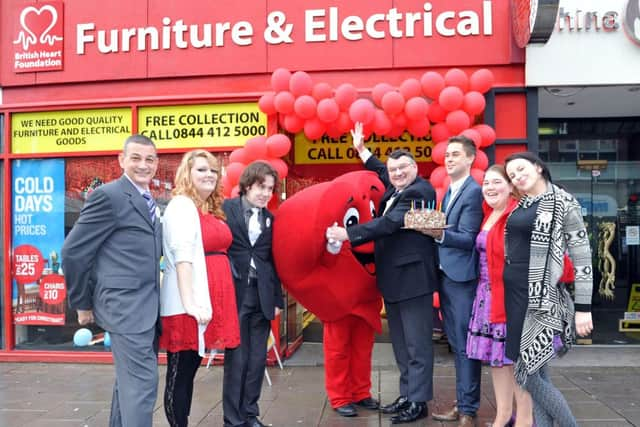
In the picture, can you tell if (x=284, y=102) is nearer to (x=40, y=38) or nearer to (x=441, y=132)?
(x=441, y=132)

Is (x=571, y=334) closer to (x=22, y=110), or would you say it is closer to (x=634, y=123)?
(x=634, y=123)

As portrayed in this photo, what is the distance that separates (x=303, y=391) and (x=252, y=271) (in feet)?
5.96

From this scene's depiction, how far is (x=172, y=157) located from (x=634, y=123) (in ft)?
20.1

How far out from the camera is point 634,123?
7930 millimetres

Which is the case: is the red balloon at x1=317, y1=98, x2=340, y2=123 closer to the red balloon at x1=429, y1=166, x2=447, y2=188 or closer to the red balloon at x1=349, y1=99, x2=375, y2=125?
the red balloon at x1=349, y1=99, x2=375, y2=125

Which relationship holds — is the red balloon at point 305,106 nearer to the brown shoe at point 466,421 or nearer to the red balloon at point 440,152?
the red balloon at point 440,152

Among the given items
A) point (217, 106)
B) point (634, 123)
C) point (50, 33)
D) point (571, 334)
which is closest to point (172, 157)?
point (217, 106)

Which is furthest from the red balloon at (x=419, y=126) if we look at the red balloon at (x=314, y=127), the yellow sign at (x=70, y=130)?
the yellow sign at (x=70, y=130)

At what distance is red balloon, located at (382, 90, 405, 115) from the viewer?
18.1 ft

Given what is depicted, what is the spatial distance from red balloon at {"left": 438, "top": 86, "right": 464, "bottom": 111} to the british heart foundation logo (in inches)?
168

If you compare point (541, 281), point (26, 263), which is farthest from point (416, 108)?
point (26, 263)

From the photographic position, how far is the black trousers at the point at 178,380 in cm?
367

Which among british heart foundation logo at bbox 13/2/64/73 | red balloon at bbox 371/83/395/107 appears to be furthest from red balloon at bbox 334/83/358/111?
british heart foundation logo at bbox 13/2/64/73

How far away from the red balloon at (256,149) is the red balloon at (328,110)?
0.63m
